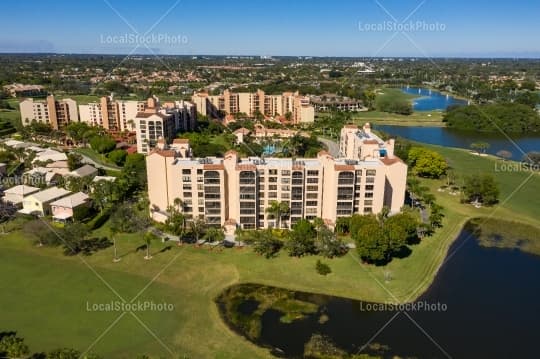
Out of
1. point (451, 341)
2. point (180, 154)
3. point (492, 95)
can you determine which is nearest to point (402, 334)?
point (451, 341)

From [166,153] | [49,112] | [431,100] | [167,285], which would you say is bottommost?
[167,285]

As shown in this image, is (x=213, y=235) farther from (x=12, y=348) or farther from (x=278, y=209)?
(x=12, y=348)

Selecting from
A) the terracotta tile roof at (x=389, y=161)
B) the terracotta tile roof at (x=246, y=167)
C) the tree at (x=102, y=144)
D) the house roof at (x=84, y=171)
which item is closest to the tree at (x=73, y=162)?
the house roof at (x=84, y=171)

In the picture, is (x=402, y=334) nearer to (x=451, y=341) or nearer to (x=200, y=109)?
(x=451, y=341)

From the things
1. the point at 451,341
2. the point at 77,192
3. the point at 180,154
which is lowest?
the point at 451,341

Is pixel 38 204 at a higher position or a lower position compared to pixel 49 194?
lower

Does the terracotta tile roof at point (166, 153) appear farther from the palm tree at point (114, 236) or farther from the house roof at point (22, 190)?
the house roof at point (22, 190)

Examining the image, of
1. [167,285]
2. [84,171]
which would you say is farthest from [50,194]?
[167,285]
